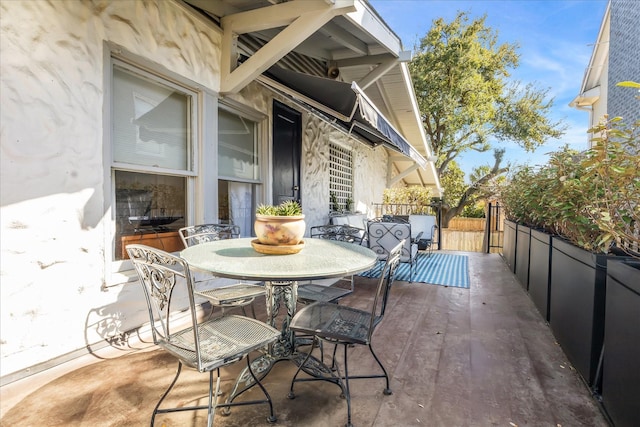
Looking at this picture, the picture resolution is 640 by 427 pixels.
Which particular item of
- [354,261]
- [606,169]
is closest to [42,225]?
[354,261]

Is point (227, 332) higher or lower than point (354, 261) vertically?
lower

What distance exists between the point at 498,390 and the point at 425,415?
59 cm

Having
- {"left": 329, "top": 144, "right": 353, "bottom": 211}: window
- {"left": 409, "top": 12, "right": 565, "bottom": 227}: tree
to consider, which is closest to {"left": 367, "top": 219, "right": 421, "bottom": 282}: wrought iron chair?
{"left": 329, "top": 144, "right": 353, "bottom": 211}: window

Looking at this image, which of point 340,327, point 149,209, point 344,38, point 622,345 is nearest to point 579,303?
point 622,345

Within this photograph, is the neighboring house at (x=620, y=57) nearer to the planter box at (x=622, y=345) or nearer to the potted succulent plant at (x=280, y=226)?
the planter box at (x=622, y=345)

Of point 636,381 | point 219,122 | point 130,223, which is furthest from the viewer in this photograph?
point 219,122

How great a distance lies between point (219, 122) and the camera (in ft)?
12.1

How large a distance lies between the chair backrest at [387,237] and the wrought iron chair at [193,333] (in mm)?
3154

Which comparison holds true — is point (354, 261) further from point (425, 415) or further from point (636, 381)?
point (636, 381)

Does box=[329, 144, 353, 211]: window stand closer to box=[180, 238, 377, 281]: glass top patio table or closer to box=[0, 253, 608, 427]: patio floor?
box=[0, 253, 608, 427]: patio floor

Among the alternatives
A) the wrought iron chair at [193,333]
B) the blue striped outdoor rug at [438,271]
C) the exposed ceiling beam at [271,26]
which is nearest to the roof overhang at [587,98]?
the blue striped outdoor rug at [438,271]

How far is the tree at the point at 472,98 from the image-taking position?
13.1 m

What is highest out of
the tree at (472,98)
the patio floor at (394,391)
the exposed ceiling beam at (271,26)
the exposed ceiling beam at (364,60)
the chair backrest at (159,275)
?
the tree at (472,98)

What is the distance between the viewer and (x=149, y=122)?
284 centimetres
